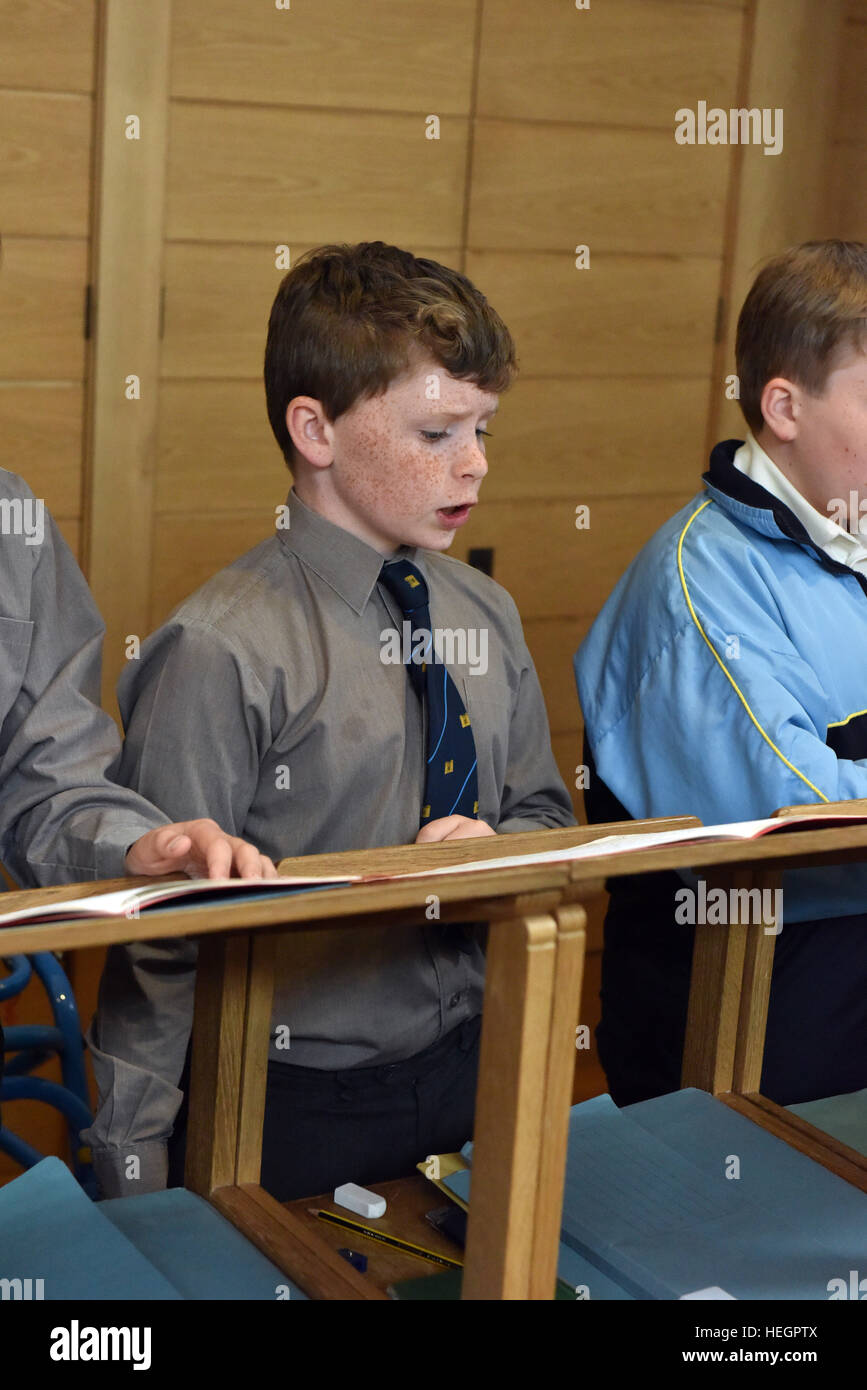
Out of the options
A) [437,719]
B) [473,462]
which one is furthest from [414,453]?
[437,719]

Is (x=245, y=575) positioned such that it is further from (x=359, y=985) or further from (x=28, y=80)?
(x=28, y=80)

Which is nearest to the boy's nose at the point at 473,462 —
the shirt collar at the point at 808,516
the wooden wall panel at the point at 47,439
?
the shirt collar at the point at 808,516

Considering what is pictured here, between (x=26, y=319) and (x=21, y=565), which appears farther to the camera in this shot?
(x=26, y=319)

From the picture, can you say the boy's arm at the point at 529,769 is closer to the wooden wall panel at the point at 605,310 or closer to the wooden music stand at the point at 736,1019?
the wooden music stand at the point at 736,1019

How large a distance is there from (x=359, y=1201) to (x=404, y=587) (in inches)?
24.7

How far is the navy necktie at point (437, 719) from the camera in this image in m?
1.61

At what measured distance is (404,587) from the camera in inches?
64.9

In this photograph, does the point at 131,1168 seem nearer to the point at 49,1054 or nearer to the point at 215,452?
the point at 49,1054

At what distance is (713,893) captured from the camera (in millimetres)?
1445

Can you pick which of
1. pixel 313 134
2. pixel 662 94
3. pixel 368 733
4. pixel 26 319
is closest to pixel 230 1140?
pixel 368 733

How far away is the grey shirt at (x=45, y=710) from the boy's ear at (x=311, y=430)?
28 cm

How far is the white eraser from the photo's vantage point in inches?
50.4

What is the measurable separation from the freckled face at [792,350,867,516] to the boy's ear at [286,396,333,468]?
54cm
